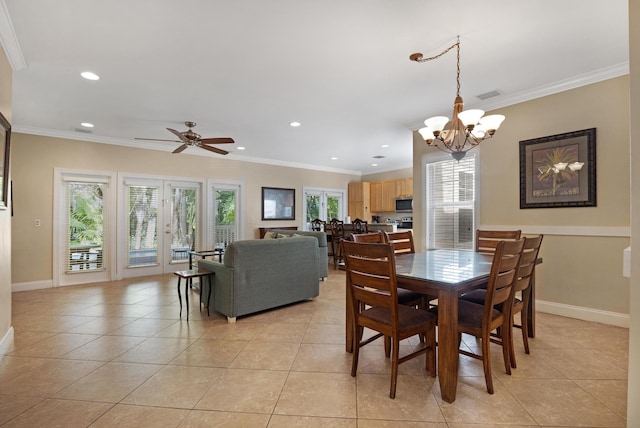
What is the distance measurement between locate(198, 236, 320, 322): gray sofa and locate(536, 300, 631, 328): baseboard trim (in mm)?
2777

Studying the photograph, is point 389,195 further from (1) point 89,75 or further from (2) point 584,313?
(1) point 89,75

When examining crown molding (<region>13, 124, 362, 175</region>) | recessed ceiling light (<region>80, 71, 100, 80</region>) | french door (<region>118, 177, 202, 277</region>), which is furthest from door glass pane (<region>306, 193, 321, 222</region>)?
recessed ceiling light (<region>80, 71, 100, 80</region>)

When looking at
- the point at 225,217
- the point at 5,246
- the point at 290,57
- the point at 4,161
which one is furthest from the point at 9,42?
the point at 225,217

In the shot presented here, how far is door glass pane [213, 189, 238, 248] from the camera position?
6441 millimetres

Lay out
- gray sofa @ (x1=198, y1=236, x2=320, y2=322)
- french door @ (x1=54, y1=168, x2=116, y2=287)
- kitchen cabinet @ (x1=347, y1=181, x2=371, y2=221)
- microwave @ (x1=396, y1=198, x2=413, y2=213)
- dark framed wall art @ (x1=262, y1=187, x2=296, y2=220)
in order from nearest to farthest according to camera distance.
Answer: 1. gray sofa @ (x1=198, y1=236, x2=320, y2=322)
2. french door @ (x1=54, y1=168, x2=116, y2=287)
3. dark framed wall art @ (x1=262, y1=187, x2=296, y2=220)
4. microwave @ (x1=396, y1=198, x2=413, y2=213)
5. kitchen cabinet @ (x1=347, y1=181, x2=371, y2=221)

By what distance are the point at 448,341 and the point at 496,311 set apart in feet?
1.91

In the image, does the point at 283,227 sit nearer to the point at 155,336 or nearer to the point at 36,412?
the point at 155,336

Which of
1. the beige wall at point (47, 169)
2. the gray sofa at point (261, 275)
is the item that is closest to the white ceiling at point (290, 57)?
the beige wall at point (47, 169)

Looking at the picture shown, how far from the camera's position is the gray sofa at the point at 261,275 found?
3.18 meters

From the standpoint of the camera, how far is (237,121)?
4.46 m

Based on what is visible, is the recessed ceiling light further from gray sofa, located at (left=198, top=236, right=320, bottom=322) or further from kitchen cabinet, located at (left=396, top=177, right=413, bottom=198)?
kitchen cabinet, located at (left=396, top=177, right=413, bottom=198)

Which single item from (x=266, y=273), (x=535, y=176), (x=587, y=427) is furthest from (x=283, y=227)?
(x=587, y=427)

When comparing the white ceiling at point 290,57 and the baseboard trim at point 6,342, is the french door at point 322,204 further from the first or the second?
the baseboard trim at point 6,342

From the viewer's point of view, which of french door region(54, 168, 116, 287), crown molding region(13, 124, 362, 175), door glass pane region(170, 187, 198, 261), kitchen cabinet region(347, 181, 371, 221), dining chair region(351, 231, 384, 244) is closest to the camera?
dining chair region(351, 231, 384, 244)
